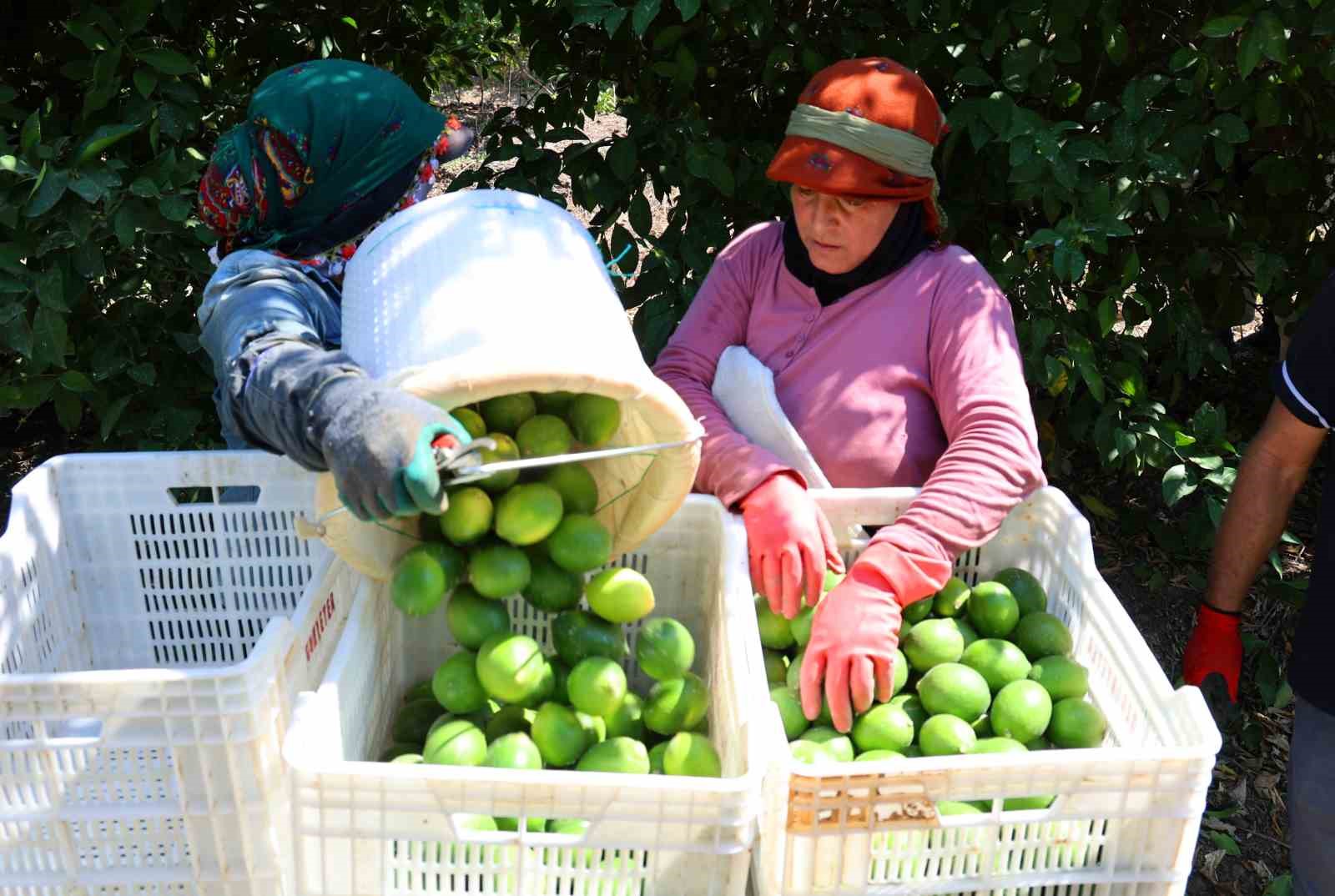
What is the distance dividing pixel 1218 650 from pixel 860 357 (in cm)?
82

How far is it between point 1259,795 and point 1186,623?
1.96 feet

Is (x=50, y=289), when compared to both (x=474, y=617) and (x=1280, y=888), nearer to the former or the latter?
(x=474, y=617)

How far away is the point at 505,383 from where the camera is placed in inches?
53.1

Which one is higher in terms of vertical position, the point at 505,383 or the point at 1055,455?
the point at 505,383

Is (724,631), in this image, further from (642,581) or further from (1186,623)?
(1186,623)

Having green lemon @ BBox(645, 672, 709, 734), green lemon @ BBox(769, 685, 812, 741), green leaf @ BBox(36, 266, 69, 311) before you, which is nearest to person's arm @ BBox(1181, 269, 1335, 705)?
green lemon @ BBox(769, 685, 812, 741)

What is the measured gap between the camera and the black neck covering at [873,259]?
2.11 metres

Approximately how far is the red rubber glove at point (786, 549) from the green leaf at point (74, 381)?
149cm

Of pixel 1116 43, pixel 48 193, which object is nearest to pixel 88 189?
pixel 48 193

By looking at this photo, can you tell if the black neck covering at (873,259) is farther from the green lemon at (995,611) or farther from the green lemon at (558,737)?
the green lemon at (558,737)

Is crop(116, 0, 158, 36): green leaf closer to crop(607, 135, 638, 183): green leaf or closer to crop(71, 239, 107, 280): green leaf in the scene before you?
crop(71, 239, 107, 280): green leaf

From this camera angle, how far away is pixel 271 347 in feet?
5.05

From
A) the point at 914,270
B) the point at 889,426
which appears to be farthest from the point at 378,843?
the point at 914,270

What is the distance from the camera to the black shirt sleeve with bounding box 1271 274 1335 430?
5.97 feet
